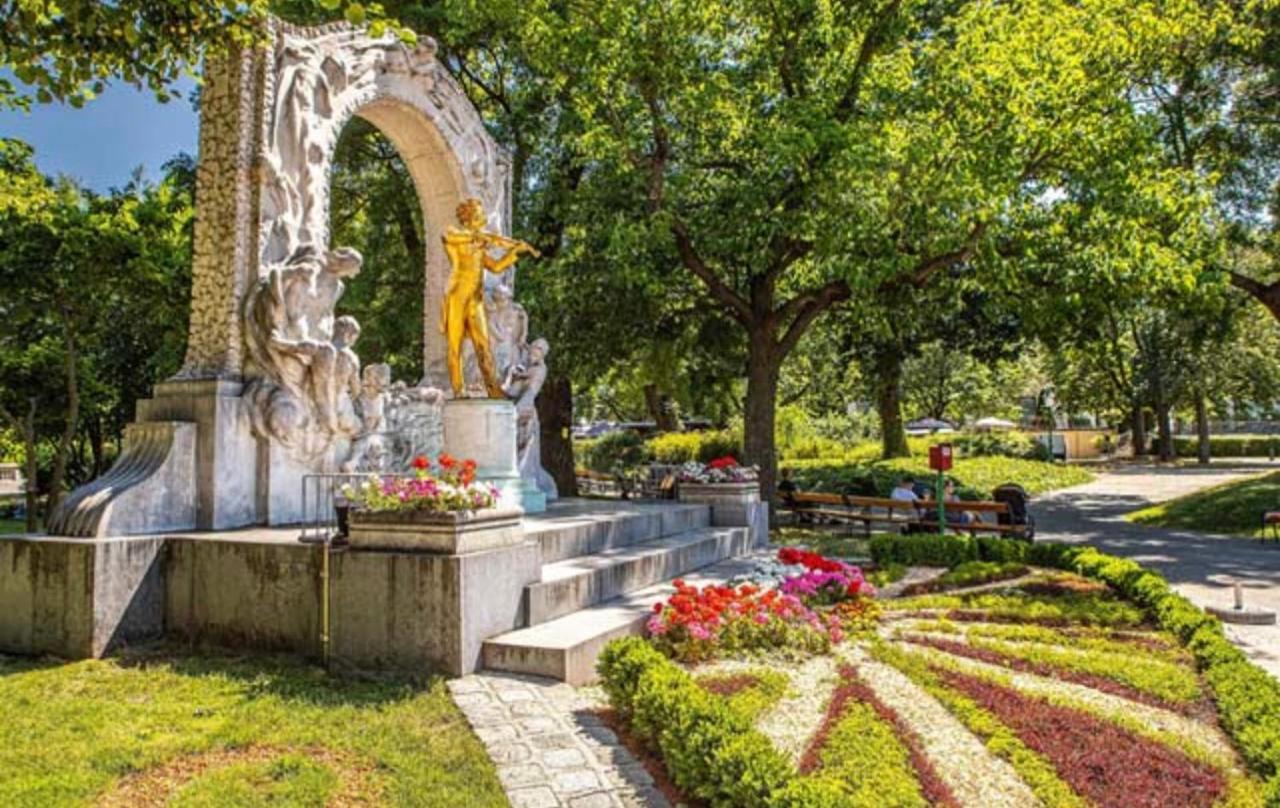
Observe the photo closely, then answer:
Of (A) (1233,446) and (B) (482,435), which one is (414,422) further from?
(A) (1233,446)

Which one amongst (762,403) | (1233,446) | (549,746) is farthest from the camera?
(1233,446)

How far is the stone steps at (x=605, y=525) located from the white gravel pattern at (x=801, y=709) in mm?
2840

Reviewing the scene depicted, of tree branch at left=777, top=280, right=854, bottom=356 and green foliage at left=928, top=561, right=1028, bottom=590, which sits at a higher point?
tree branch at left=777, top=280, right=854, bottom=356

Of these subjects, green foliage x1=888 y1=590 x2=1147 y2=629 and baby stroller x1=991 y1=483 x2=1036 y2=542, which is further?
baby stroller x1=991 y1=483 x2=1036 y2=542

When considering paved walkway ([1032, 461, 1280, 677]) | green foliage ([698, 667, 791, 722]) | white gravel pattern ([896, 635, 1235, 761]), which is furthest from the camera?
paved walkway ([1032, 461, 1280, 677])

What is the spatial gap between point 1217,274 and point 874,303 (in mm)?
5161

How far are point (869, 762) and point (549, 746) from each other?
173 cm

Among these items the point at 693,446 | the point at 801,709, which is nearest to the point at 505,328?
the point at 801,709

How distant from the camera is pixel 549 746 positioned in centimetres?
470

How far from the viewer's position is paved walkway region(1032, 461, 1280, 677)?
9.02 metres

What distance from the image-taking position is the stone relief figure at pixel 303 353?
818cm

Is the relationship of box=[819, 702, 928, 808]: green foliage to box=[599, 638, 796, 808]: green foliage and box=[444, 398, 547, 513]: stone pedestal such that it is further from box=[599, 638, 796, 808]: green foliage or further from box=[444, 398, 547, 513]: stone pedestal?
box=[444, 398, 547, 513]: stone pedestal

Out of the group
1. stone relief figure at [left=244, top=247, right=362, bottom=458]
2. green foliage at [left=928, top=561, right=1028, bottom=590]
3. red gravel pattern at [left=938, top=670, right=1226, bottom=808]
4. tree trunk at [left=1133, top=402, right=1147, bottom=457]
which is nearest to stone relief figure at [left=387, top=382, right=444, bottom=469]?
stone relief figure at [left=244, top=247, right=362, bottom=458]

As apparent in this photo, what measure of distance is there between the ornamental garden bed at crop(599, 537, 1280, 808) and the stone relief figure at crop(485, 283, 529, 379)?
549 cm
